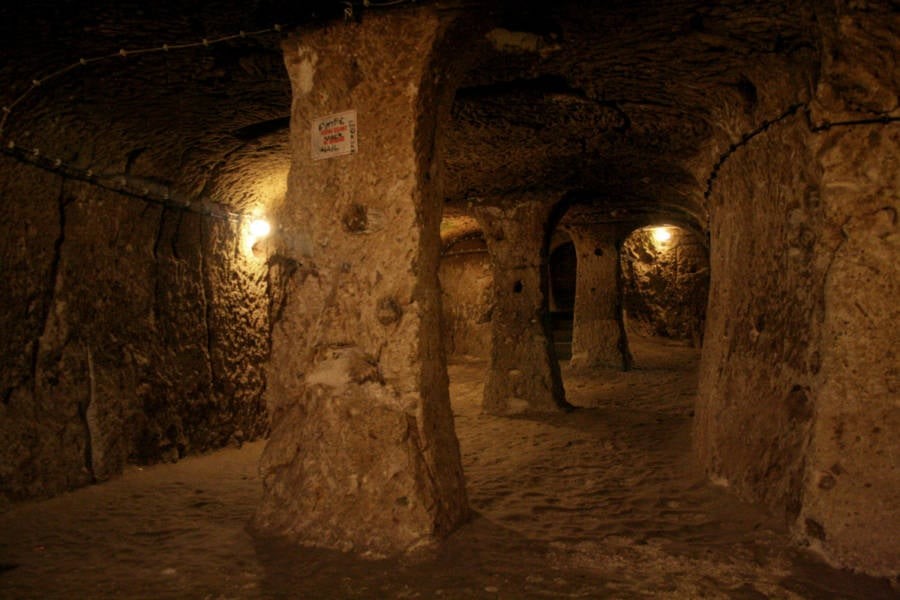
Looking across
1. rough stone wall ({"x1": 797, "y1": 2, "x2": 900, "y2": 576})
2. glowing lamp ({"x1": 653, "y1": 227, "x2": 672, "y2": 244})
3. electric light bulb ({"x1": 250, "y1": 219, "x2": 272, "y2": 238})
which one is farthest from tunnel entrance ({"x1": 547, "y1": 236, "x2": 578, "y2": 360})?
rough stone wall ({"x1": 797, "y1": 2, "x2": 900, "y2": 576})

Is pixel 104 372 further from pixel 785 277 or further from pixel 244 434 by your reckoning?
pixel 785 277

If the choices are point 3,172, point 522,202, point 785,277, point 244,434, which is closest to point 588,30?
point 785,277

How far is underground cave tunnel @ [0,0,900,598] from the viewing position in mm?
2197

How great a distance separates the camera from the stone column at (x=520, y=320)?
596 centimetres

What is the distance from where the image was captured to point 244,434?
481cm

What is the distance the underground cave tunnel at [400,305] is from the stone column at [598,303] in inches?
182

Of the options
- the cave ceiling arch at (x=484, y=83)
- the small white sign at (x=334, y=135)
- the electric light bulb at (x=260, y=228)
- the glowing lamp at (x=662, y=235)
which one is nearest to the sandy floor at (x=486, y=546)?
the small white sign at (x=334, y=135)

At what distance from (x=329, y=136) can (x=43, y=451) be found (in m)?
2.40

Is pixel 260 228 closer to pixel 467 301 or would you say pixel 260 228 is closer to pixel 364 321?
pixel 364 321

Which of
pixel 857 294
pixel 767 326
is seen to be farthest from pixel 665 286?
pixel 857 294

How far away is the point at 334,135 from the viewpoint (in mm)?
2557

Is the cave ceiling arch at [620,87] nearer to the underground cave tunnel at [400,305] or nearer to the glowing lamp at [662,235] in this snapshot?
the underground cave tunnel at [400,305]

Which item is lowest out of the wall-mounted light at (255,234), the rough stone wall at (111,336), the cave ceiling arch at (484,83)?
the rough stone wall at (111,336)

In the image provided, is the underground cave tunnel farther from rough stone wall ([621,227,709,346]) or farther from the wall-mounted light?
rough stone wall ([621,227,709,346])
